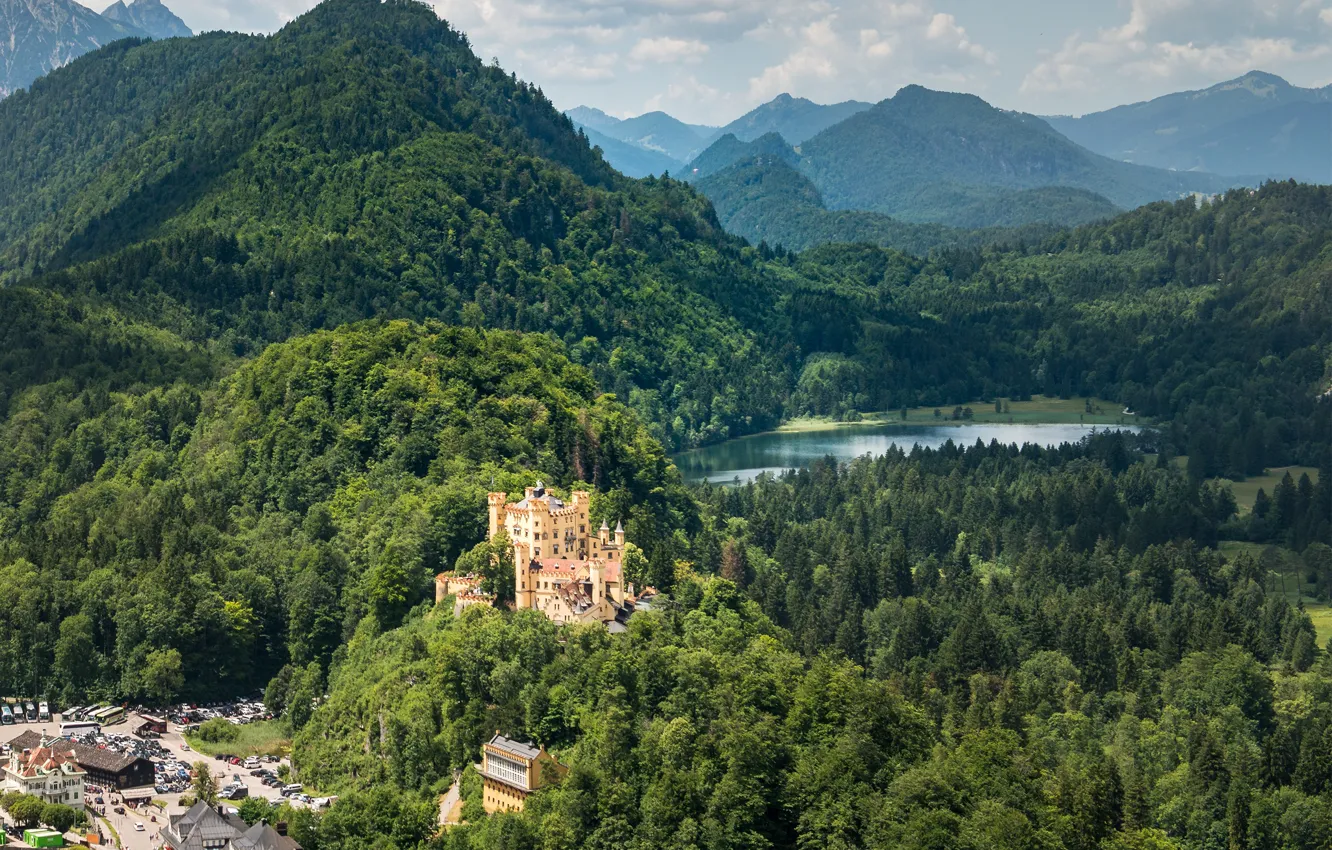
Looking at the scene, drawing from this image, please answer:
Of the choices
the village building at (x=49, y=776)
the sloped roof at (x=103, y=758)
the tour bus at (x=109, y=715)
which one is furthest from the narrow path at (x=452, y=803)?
the tour bus at (x=109, y=715)

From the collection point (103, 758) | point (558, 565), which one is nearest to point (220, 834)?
point (103, 758)

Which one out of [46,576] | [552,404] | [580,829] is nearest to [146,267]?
[552,404]

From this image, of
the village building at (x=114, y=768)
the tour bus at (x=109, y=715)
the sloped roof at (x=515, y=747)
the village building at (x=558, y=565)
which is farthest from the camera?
the tour bus at (x=109, y=715)

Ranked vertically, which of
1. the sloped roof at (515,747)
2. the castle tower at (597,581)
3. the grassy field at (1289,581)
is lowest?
the grassy field at (1289,581)

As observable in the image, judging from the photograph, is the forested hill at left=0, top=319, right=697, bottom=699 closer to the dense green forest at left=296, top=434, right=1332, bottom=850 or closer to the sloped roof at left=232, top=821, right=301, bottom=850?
the dense green forest at left=296, top=434, right=1332, bottom=850

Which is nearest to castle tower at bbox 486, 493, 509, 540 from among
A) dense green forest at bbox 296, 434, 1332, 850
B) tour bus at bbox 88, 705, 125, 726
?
dense green forest at bbox 296, 434, 1332, 850

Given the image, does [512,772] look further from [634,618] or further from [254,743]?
[254,743]

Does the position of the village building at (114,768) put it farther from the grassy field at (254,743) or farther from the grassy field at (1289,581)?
the grassy field at (1289,581)
